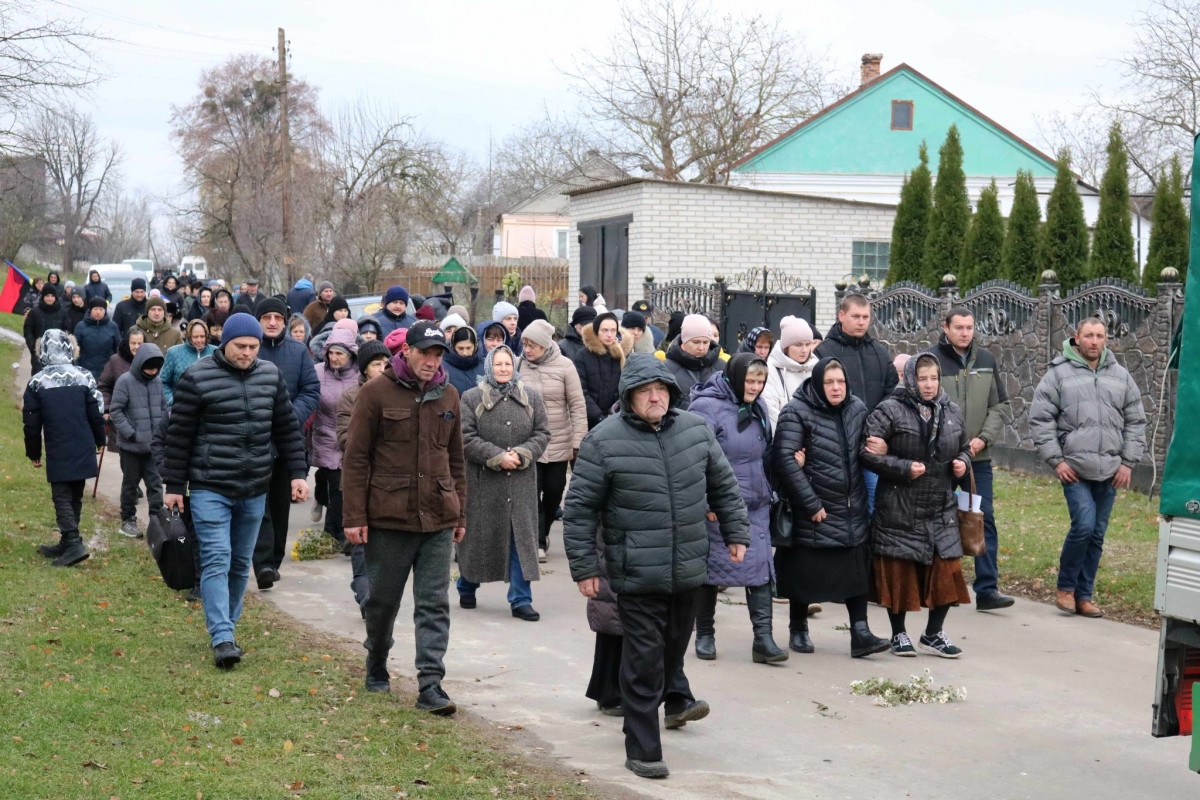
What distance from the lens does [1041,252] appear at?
18.3 meters

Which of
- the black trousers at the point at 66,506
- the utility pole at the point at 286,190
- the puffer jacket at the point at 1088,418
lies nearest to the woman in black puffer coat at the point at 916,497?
the puffer jacket at the point at 1088,418

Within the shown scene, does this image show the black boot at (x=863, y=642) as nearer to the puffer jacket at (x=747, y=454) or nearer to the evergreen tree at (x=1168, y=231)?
the puffer jacket at (x=747, y=454)

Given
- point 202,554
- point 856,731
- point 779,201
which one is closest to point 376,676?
point 202,554

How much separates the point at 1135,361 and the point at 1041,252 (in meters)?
4.80

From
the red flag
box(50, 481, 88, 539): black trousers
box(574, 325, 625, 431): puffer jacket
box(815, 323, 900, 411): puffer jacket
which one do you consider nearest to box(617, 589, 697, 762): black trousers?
box(815, 323, 900, 411): puffer jacket

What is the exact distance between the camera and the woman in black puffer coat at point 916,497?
26.8 ft

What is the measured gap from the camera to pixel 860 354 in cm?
933

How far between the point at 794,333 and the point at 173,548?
4220 millimetres

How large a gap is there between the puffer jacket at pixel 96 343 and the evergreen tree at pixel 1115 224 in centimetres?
1277

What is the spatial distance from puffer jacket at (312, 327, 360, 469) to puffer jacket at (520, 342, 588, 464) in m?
1.62

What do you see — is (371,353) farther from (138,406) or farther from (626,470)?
(626,470)

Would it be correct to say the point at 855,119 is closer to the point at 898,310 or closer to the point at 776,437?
the point at 898,310

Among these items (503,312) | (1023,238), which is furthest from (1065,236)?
(503,312)

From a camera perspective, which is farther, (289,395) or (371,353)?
(289,395)
